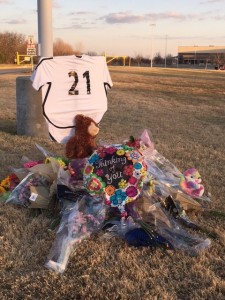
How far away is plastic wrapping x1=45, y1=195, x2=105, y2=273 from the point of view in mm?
3035

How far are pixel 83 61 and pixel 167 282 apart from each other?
2.58 m

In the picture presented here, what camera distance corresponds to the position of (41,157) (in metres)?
5.69

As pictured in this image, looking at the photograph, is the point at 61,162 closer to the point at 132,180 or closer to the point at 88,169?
the point at 88,169

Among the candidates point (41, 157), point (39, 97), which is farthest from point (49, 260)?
point (39, 97)

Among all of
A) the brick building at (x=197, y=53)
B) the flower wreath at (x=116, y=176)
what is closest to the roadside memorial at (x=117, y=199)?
the flower wreath at (x=116, y=176)

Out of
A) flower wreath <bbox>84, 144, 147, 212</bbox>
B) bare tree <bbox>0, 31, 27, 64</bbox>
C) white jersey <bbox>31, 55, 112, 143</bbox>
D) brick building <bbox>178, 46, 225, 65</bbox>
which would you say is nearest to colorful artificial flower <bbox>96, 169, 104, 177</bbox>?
flower wreath <bbox>84, 144, 147, 212</bbox>

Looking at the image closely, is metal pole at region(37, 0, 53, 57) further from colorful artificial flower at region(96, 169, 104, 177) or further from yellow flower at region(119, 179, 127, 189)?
yellow flower at region(119, 179, 127, 189)

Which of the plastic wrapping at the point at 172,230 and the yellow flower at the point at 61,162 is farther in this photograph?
the yellow flower at the point at 61,162

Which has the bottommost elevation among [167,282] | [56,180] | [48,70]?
[167,282]

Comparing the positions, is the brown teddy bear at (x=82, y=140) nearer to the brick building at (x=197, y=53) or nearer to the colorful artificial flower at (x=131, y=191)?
the colorful artificial flower at (x=131, y=191)

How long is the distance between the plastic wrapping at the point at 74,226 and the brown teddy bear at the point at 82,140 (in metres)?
0.70

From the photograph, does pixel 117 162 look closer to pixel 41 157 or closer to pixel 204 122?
pixel 41 157

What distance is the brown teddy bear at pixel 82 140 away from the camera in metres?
4.30

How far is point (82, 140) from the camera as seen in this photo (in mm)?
4309
